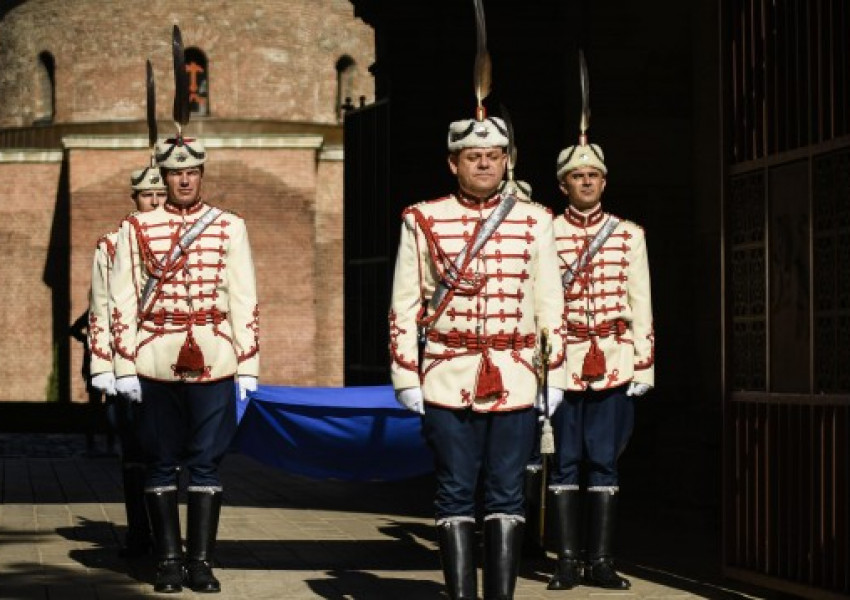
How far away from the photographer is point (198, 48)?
133 feet

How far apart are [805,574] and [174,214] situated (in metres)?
3.18

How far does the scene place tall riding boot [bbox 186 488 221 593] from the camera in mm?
8719

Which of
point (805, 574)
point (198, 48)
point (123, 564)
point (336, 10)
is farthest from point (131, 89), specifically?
point (805, 574)

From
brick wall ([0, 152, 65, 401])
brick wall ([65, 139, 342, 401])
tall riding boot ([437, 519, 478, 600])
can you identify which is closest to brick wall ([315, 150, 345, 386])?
brick wall ([65, 139, 342, 401])

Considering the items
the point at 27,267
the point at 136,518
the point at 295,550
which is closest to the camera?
the point at 136,518

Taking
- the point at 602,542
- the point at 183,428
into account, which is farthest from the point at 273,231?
the point at 602,542

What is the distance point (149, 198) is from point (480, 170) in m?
3.29

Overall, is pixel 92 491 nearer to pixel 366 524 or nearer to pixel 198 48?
pixel 366 524

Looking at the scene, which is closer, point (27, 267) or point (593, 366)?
point (593, 366)

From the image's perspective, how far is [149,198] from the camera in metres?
10.2

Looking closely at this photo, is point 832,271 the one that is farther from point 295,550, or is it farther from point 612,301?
point 295,550

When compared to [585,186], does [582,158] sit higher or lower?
higher

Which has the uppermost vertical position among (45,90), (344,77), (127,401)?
(344,77)

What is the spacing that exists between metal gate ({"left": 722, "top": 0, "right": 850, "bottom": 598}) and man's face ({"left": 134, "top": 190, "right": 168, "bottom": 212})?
10.1 feet
